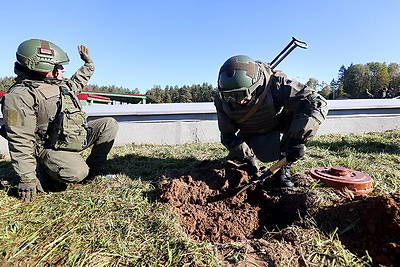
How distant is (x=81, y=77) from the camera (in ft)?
10.2

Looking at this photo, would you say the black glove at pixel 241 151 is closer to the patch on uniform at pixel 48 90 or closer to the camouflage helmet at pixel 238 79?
the camouflage helmet at pixel 238 79

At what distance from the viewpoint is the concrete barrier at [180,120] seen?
16.2ft

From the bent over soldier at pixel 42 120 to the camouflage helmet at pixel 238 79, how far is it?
1.60 meters

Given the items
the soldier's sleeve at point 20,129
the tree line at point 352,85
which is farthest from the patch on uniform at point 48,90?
the tree line at point 352,85

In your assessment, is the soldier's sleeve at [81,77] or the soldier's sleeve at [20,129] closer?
the soldier's sleeve at [20,129]

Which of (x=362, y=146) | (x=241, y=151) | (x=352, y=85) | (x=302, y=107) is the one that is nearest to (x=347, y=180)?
(x=302, y=107)

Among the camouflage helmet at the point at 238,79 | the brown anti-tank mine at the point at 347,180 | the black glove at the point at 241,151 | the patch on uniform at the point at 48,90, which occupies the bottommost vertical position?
the brown anti-tank mine at the point at 347,180

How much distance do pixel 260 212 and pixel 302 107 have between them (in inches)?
45.6

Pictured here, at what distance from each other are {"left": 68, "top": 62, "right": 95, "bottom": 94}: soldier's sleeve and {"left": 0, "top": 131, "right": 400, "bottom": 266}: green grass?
1155 millimetres

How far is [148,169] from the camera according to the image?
3.33m

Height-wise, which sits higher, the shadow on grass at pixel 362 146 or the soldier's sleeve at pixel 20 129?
the soldier's sleeve at pixel 20 129

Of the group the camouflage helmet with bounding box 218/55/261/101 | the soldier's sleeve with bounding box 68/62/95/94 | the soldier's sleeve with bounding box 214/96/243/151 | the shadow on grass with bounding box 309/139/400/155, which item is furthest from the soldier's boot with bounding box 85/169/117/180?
the shadow on grass with bounding box 309/139/400/155

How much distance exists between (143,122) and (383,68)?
62034 mm

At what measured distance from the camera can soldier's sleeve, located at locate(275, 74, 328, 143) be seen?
2.35 metres
